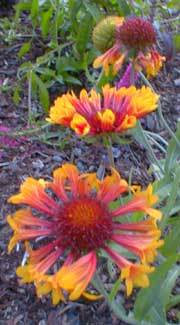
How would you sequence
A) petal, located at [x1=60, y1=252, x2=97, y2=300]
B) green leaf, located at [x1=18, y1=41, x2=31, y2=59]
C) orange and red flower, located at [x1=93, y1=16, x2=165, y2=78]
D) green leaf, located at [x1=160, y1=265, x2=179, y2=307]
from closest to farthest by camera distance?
petal, located at [x1=60, y1=252, x2=97, y2=300]
green leaf, located at [x1=160, y1=265, x2=179, y2=307]
orange and red flower, located at [x1=93, y1=16, x2=165, y2=78]
green leaf, located at [x1=18, y1=41, x2=31, y2=59]

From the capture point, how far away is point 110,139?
1298 millimetres

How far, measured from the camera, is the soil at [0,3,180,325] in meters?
1.71

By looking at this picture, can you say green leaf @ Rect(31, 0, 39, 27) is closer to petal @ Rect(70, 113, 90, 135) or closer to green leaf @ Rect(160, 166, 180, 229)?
green leaf @ Rect(160, 166, 180, 229)

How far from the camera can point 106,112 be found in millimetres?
1218

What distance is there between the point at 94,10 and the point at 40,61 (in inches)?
10.0

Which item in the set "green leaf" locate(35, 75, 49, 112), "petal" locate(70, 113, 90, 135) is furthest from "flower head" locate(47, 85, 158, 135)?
"green leaf" locate(35, 75, 49, 112)

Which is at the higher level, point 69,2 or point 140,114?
point 140,114

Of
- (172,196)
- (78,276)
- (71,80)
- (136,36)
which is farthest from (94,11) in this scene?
(78,276)

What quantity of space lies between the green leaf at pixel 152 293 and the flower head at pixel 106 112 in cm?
26

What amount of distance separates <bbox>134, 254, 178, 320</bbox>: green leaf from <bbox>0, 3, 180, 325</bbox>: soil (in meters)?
0.30

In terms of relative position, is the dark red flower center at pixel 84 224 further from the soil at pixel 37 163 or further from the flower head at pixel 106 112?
the soil at pixel 37 163

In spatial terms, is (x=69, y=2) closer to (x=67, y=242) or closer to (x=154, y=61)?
(x=154, y=61)

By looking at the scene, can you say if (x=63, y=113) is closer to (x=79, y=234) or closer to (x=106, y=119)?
(x=106, y=119)

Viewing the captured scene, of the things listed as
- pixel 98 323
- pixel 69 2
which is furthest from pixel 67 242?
pixel 69 2
